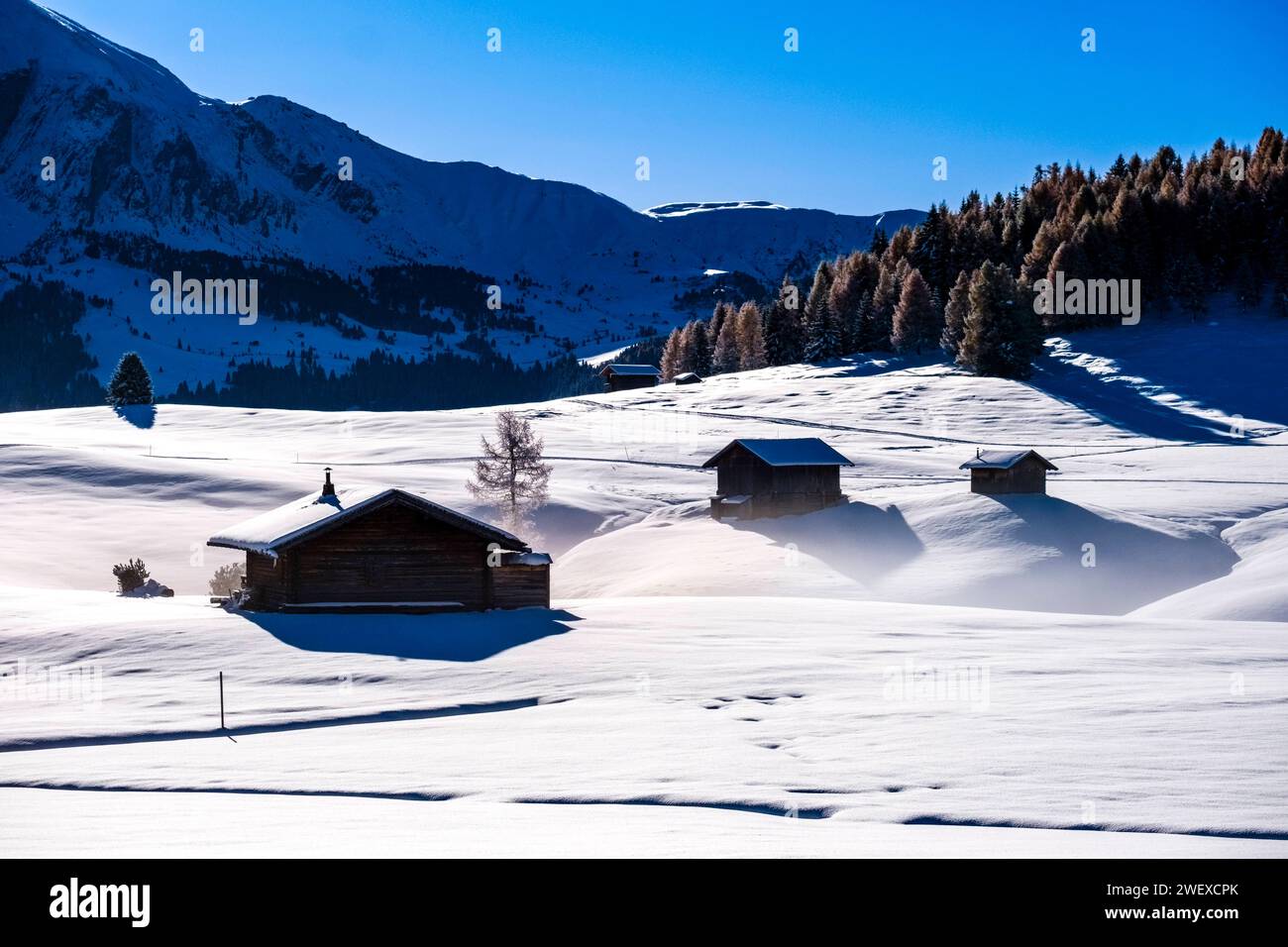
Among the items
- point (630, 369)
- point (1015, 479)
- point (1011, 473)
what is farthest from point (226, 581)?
point (630, 369)

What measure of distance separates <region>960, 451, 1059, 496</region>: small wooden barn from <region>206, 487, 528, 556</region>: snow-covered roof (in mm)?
25643

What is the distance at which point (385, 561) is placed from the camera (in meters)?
32.8

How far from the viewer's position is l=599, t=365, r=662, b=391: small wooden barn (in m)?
128

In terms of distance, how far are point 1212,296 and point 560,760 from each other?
379ft

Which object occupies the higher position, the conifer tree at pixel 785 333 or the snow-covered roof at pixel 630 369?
the conifer tree at pixel 785 333

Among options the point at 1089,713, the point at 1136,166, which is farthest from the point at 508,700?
the point at 1136,166

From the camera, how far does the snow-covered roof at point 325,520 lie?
31.7 metres

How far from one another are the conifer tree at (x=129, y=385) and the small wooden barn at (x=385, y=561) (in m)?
78.1

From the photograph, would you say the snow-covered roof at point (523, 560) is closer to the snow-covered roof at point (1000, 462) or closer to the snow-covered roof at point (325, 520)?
the snow-covered roof at point (325, 520)

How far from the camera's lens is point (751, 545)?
50281mm

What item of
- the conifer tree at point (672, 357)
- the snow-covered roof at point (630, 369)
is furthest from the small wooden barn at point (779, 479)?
the conifer tree at point (672, 357)

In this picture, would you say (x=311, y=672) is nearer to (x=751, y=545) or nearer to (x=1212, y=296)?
(x=751, y=545)

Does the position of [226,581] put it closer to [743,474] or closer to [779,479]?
[743,474]

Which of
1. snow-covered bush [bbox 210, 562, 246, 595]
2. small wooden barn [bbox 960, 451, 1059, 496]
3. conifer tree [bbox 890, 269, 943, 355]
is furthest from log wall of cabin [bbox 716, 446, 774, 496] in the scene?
conifer tree [bbox 890, 269, 943, 355]
